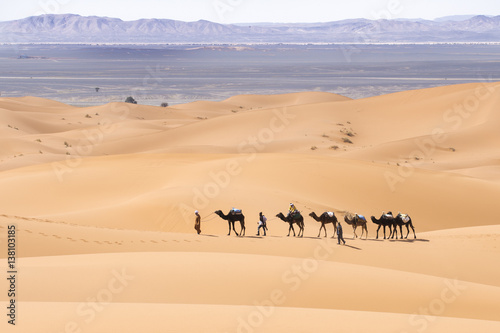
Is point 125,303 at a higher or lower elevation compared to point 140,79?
lower

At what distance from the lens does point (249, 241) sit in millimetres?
15312

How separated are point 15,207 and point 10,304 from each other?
14.9 meters

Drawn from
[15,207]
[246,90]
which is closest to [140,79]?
[246,90]

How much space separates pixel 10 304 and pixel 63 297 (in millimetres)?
932

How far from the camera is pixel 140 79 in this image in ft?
398

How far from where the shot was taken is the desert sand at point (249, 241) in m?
9.51

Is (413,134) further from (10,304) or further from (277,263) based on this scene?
(10,304)

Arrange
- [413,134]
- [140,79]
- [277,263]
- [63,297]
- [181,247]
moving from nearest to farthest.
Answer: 1. [63,297]
2. [277,263]
3. [181,247]
4. [413,134]
5. [140,79]

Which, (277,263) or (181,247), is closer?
(277,263)

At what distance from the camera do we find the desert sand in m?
9.51

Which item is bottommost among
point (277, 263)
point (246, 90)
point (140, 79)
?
point (277, 263)

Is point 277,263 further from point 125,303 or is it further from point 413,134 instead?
point 413,134

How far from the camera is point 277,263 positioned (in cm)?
1258

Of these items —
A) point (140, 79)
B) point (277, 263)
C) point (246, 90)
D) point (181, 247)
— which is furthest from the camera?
point (140, 79)
